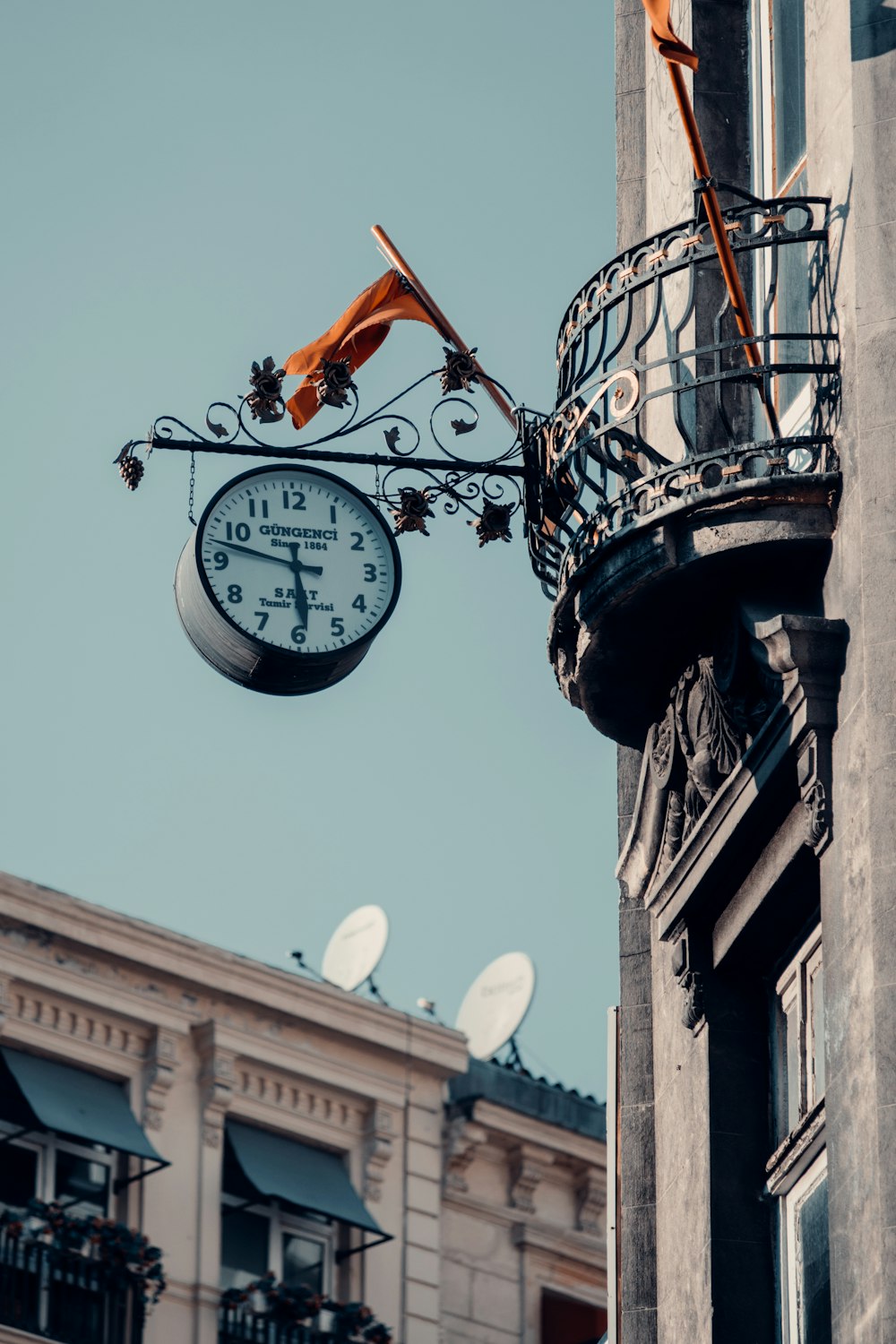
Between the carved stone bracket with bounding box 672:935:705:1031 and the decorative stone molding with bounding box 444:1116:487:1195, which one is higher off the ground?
the decorative stone molding with bounding box 444:1116:487:1195

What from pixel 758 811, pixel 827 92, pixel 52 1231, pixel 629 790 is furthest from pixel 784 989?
pixel 52 1231

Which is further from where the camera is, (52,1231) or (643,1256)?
(52,1231)

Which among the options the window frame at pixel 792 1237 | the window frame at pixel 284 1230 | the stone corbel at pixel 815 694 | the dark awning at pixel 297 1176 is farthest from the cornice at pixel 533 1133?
the stone corbel at pixel 815 694

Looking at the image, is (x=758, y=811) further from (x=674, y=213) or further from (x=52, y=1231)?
(x=52, y=1231)

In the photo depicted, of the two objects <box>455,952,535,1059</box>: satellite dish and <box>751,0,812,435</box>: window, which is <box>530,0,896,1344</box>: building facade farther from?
<box>455,952,535,1059</box>: satellite dish

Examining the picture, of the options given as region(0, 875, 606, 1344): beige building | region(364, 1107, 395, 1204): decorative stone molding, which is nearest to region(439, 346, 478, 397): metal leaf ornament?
region(0, 875, 606, 1344): beige building

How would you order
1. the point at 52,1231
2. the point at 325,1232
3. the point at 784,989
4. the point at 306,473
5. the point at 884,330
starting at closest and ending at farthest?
the point at 884,330, the point at 784,989, the point at 306,473, the point at 52,1231, the point at 325,1232

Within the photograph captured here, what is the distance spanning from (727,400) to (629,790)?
2394mm

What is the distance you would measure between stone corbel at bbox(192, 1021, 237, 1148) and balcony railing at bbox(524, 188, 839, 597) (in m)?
19.2

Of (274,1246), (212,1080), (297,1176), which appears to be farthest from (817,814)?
(274,1246)

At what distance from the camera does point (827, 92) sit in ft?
50.4

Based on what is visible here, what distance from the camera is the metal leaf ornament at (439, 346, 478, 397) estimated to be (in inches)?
660

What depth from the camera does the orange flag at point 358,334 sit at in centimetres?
1705

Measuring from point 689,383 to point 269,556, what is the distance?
2.67 m
